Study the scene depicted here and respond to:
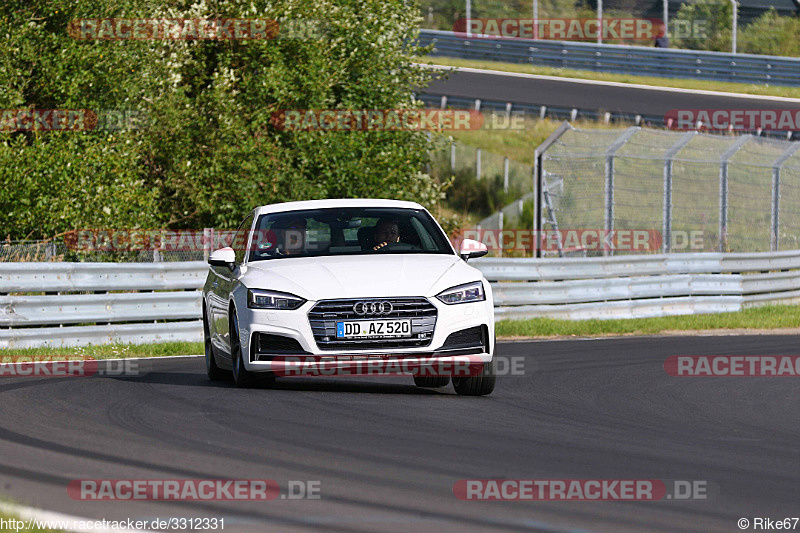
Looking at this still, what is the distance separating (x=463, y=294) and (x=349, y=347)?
96 centimetres

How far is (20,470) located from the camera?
23.0ft

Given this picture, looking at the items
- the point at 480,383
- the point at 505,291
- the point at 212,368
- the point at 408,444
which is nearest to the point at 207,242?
the point at 505,291

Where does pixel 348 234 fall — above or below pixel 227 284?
above

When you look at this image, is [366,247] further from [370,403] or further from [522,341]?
[522,341]

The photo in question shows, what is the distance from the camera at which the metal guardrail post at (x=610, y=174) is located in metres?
23.1

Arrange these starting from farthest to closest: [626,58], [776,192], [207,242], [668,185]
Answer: [626,58] → [776,192] → [668,185] → [207,242]

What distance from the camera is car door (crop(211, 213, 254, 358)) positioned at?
37.0 ft

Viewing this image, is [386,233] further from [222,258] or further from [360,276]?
[222,258]

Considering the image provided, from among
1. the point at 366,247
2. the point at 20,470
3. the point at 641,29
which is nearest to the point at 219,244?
the point at 366,247

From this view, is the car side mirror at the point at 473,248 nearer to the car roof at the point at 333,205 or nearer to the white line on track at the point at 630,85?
the car roof at the point at 333,205

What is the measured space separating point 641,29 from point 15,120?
146 feet

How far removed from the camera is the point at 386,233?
11.3 meters

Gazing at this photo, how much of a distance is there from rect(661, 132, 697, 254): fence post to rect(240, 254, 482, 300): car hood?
13413 millimetres

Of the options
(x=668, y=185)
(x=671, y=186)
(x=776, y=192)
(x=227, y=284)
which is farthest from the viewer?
(x=776, y=192)
